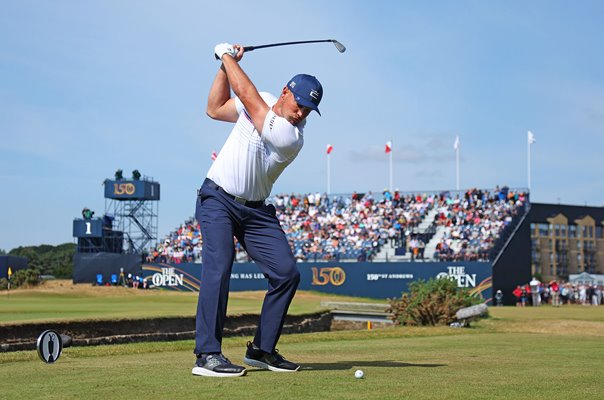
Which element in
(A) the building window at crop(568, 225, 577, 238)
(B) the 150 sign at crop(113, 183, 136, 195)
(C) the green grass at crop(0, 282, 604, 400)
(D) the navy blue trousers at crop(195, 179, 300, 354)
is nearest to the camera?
(C) the green grass at crop(0, 282, 604, 400)

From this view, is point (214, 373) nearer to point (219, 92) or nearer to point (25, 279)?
point (219, 92)

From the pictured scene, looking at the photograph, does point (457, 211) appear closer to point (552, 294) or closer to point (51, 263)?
point (552, 294)

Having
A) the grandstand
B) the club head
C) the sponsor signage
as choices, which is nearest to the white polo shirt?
the club head

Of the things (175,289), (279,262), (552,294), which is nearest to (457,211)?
(552,294)

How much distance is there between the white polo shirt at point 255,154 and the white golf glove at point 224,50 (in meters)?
0.38

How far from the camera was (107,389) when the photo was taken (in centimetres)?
570

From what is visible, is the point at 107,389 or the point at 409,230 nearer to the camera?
the point at 107,389

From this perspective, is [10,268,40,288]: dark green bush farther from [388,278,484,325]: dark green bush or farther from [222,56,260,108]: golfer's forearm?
[222,56,260,108]: golfer's forearm

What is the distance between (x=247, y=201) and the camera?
707cm

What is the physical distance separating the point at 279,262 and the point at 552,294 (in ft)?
141

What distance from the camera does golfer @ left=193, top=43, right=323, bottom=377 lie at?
6734 mm

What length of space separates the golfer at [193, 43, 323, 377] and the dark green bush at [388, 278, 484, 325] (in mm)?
14929

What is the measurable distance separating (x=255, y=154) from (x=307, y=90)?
0.65 metres

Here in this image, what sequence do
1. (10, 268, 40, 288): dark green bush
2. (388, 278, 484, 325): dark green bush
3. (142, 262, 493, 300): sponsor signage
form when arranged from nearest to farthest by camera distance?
(388, 278, 484, 325): dark green bush, (142, 262, 493, 300): sponsor signage, (10, 268, 40, 288): dark green bush
